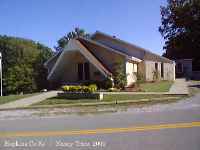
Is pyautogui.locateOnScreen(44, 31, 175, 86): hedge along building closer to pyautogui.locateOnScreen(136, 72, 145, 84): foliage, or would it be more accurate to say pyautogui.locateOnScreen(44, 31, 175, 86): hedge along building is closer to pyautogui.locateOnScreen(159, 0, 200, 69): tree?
pyautogui.locateOnScreen(136, 72, 145, 84): foliage

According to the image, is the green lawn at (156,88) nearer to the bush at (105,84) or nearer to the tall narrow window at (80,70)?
the bush at (105,84)

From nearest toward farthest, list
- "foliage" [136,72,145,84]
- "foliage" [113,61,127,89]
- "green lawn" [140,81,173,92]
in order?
1. "green lawn" [140,81,173,92]
2. "foliage" [113,61,127,89]
3. "foliage" [136,72,145,84]

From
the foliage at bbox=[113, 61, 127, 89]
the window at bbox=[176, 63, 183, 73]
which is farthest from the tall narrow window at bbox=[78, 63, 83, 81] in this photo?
the window at bbox=[176, 63, 183, 73]

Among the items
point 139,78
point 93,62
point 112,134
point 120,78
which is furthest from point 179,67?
point 112,134

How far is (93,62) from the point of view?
104 ft

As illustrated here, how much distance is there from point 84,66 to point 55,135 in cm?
2359

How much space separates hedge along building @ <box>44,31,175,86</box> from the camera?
3225cm

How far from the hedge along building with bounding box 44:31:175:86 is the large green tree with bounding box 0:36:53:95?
6.03 meters

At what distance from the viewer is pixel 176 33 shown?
219 feet

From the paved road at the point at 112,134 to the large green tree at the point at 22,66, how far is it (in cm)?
2766

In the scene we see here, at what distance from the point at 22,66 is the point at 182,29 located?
92.9 ft

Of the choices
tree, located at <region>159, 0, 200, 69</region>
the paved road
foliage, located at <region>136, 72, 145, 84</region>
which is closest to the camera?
the paved road

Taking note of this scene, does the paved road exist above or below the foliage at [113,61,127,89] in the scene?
below

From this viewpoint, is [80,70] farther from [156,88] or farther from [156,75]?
[156,75]
